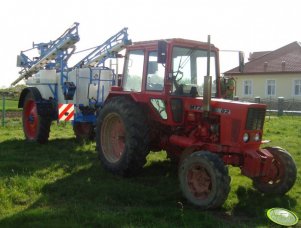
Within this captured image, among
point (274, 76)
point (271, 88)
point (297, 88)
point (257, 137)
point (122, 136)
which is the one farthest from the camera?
point (271, 88)

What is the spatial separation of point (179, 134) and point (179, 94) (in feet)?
2.29

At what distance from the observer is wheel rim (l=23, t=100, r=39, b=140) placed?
39.3 ft

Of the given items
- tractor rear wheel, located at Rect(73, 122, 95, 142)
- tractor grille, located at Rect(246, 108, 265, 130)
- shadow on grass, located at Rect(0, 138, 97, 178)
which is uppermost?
tractor grille, located at Rect(246, 108, 265, 130)

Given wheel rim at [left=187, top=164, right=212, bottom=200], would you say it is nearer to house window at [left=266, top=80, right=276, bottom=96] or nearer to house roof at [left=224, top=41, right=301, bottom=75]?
house roof at [left=224, top=41, right=301, bottom=75]

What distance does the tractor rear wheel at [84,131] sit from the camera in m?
12.0

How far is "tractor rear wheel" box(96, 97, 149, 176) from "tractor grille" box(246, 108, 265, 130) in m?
1.78

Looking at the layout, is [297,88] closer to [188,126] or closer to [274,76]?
[274,76]

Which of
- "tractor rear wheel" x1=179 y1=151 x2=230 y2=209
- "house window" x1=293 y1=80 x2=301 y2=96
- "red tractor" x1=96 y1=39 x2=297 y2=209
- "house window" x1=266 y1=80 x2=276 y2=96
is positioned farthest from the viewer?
"house window" x1=266 y1=80 x2=276 y2=96

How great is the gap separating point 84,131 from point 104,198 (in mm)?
5934

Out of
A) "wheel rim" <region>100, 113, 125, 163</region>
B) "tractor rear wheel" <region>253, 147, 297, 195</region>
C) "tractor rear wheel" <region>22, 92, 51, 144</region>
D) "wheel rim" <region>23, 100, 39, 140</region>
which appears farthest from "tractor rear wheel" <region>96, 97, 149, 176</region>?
"wheel rim" <region>23, 100, 39, 140</region>

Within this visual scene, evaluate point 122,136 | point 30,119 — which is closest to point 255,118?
point 122,136

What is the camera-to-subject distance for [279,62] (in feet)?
124

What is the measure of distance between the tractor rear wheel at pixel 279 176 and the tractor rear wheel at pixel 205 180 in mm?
1198

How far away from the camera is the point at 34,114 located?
1206cm
